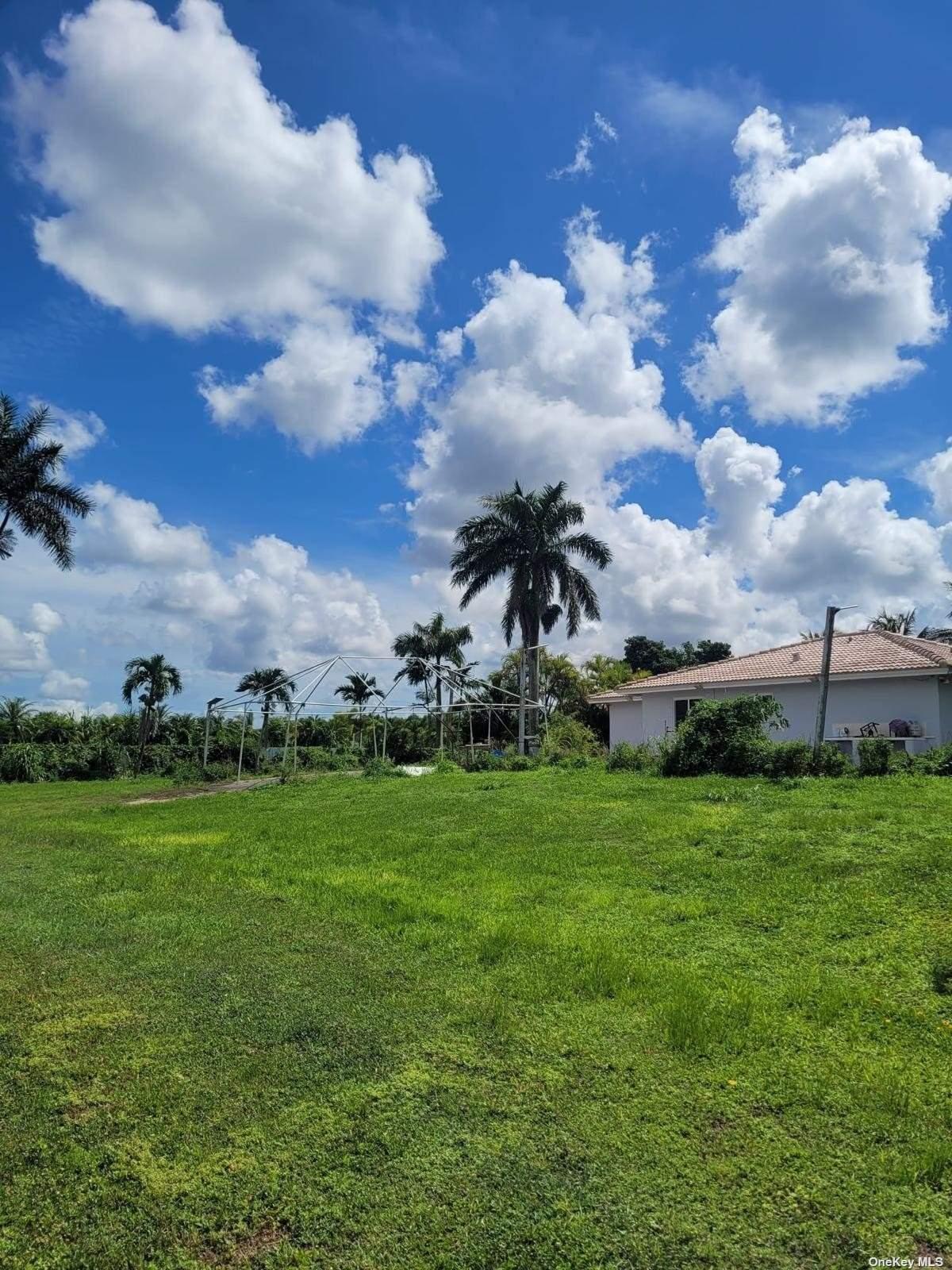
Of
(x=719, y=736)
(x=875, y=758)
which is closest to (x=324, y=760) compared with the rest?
(x=719, y=736)

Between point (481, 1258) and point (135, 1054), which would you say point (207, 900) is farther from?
point (481, 1258)

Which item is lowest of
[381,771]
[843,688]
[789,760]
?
[381,771]

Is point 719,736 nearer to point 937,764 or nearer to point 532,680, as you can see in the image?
point 937,764

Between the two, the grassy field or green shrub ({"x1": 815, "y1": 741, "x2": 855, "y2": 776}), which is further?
green shrub ({"x1": 815, "y1": 741, "x2": 855, "y2": 776})

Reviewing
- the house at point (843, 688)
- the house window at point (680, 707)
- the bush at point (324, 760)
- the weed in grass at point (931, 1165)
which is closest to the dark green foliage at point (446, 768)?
the bush at point (324, 760)

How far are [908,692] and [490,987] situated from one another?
18.1 metres

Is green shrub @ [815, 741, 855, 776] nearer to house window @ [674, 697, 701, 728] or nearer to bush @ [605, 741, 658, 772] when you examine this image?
bush @ [605, 741, 658, 772]

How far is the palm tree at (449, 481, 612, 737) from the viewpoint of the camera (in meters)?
30.8

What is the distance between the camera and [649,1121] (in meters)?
3.22

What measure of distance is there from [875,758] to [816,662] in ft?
26.7

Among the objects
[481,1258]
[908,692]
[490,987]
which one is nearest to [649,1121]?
[481,1258]

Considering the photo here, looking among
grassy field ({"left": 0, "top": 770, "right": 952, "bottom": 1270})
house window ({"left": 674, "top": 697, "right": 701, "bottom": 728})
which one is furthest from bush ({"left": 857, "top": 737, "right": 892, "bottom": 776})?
house window ({"left": 674, "top": 697, "right": 701, "bottom": 728})

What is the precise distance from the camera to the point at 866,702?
65.4ft

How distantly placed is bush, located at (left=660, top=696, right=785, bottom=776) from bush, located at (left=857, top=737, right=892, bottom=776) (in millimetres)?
1874
